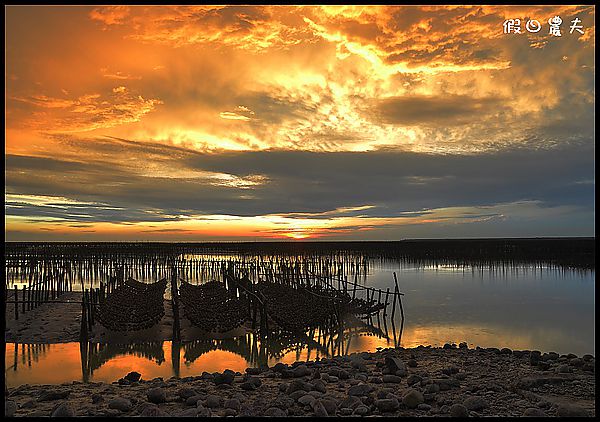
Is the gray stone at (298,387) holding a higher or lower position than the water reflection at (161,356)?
higher

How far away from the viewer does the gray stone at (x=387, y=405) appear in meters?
7.71

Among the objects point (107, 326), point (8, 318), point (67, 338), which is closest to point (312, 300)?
point (107, 326)

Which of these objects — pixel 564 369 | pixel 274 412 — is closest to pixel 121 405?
pixel 274 412

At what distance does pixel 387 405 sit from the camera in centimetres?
772

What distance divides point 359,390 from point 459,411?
1.92 meters

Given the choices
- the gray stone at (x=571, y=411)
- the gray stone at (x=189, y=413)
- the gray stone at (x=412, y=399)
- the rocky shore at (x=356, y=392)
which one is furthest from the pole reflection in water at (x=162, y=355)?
the gray stone at (x=571, y=411)

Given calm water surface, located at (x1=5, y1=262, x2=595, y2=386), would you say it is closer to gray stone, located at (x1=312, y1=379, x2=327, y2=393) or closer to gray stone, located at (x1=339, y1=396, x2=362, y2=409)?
gray stone, located at (x1=312, y1=379, x2=327, y2=393)

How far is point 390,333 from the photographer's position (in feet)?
65.0

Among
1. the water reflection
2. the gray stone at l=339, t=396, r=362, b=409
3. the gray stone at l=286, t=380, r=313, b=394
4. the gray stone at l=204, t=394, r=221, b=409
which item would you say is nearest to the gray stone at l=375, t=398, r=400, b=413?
the gray stone at l=339, t=396, r=362, b=409

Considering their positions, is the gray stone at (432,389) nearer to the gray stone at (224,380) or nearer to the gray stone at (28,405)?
the gray stone at (224,380)

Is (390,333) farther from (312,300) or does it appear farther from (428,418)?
(428,418)

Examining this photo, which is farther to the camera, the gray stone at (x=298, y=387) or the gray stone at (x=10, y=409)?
the gray stone at (x=298, y=387)

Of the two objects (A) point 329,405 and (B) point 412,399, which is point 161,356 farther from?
(B) point 412,399

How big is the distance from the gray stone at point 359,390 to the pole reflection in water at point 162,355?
20.8 ft
